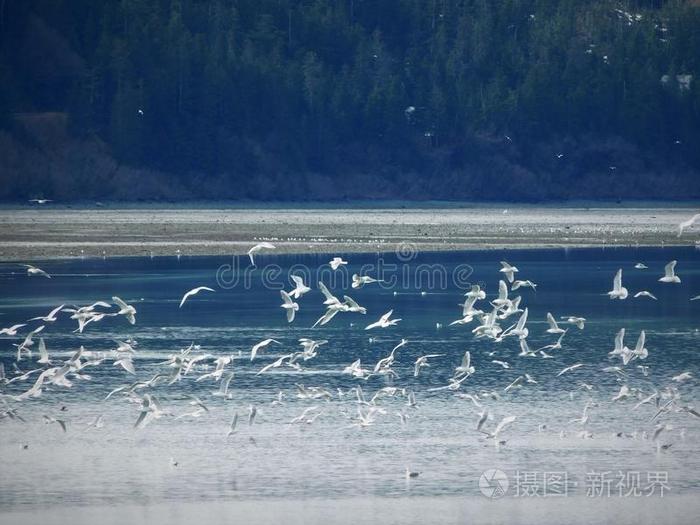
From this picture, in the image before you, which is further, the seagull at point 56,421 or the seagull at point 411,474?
the seagull at point 56,421

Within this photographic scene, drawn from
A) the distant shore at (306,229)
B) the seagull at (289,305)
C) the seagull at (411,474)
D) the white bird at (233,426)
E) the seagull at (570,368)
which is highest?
the seagull at (289,305)

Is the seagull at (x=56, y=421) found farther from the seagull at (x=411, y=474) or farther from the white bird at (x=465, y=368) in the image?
the white bird at (x=465, y=368)

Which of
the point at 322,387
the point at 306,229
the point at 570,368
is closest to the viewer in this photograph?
the point at 322,387

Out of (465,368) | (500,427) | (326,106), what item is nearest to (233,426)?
(500,427)

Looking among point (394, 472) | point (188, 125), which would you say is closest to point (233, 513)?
point (394, 472)

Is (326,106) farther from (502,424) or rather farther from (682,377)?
(502,424)

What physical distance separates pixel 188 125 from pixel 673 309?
254 ft

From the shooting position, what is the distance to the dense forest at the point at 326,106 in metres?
111

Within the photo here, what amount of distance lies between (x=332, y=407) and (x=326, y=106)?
97834 mm

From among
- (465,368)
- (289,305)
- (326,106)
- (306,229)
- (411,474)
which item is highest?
(289,305)

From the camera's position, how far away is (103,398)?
26969 millimetres

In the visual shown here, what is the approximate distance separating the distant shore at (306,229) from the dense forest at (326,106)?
1017cm

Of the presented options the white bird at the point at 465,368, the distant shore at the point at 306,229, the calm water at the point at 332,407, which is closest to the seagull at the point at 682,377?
the calm water at the point at 332,407

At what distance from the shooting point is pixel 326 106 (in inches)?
4828
